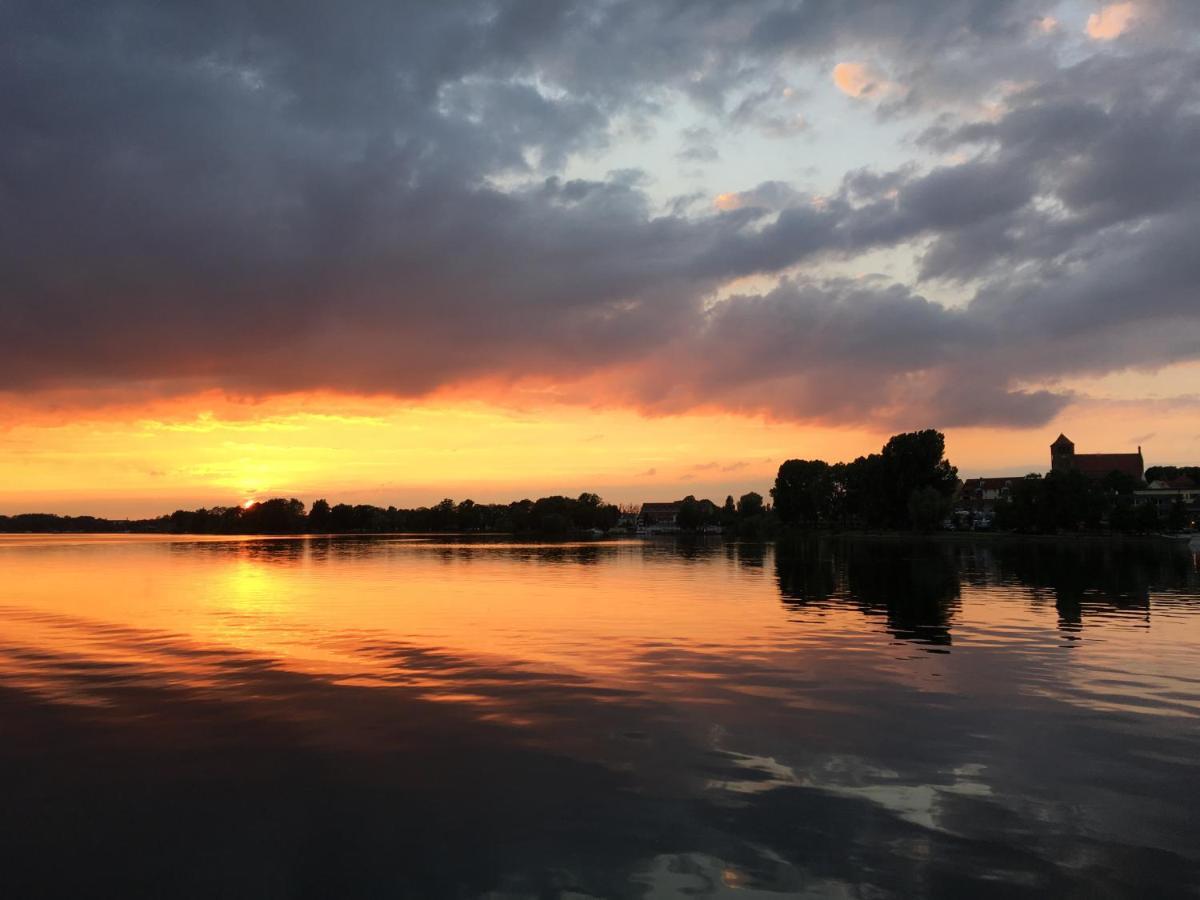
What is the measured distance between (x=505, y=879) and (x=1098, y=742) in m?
14.2

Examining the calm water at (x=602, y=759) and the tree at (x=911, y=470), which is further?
the tree at (x=911, y=470)

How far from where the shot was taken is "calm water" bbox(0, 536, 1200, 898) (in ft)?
37.8

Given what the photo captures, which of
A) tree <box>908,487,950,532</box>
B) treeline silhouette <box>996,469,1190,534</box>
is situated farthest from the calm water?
tree <box>908,487,950,532</box>

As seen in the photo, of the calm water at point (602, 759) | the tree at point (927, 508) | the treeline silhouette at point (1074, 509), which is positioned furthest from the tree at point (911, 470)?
the calm water at point (602, 759)

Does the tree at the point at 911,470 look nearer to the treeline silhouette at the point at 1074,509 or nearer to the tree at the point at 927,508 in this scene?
the tree at the point at 927,508

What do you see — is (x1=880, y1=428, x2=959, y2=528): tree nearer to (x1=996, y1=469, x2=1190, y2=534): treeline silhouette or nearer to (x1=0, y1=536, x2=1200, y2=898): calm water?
(x1=996, y1=469, x2=1190, y2=534): treeline silhouette

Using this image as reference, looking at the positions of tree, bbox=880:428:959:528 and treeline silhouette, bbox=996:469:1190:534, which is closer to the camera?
treeline silhouette, bbox=996:469:1190:534

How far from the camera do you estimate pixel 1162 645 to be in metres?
31.2

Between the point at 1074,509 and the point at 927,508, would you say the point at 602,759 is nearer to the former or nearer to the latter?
the point at 1074,509

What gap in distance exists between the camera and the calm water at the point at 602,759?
11508 mm

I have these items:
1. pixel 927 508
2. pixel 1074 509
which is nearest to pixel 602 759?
pixel 1074 509

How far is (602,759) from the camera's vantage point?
54.2ft

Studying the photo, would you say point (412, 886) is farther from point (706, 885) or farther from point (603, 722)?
point (603, 722)

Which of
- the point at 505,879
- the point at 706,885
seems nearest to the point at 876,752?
the point at 706,885
